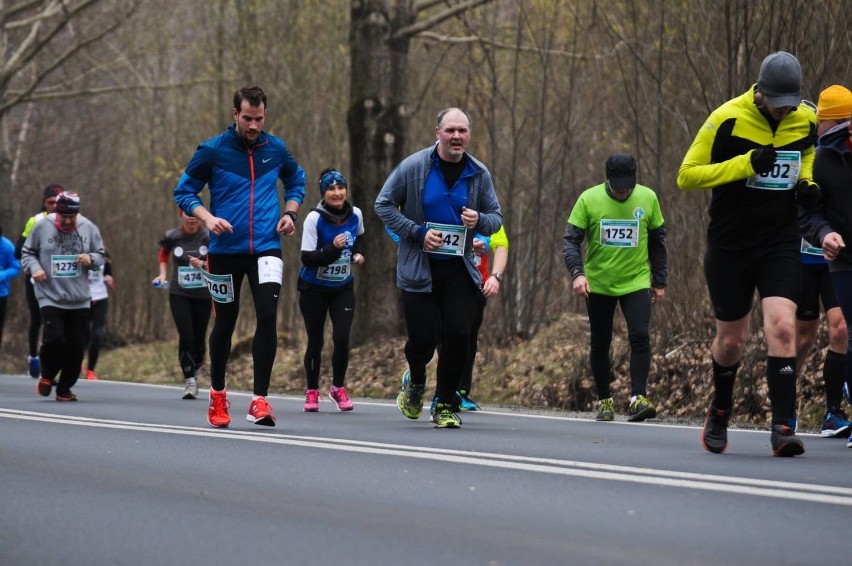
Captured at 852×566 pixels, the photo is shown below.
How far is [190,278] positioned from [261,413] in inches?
224

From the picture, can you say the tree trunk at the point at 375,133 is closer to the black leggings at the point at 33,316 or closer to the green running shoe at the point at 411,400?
the black leggings at the point at 33,316

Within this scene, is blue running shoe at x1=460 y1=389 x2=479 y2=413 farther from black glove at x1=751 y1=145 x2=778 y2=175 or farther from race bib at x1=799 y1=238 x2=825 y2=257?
black glove at x1=751 y1=145 x2=778 y2=175

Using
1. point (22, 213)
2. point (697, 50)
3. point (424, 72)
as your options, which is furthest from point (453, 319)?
point (22, 213)

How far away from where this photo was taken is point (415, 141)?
25.3m

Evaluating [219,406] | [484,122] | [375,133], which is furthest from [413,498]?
[484,122]

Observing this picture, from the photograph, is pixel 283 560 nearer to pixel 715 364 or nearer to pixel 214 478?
pixel 214 478

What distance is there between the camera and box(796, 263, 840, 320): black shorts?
427 inches

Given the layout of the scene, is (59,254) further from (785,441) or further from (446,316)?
(785,441)

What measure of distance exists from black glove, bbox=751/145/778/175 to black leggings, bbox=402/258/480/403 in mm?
2635

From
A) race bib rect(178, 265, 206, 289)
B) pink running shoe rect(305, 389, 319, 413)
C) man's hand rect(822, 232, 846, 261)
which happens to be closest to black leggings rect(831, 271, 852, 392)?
man's hand rect(822, 232, 846, 261)

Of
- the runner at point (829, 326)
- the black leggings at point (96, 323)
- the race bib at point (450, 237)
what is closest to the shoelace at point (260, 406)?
the race bib at point (450, 237)

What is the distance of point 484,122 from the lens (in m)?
21.5

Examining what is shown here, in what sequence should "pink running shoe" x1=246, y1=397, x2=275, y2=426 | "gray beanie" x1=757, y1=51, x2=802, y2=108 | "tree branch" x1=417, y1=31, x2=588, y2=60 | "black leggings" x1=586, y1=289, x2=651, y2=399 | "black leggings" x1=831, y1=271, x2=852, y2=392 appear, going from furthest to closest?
"tree branch" x1=417, y1=31, x2=588, y2=60
"black leggings" x1=586, y1=289, x2=651, y2=399
"pink running shoe" x1=246, y1=397, x2=275, y2=426
"black leggings" x1=831, y1=271, x2=852, y2=392
"gray beanie" x1=757, y1=51, x2=802, y2=108

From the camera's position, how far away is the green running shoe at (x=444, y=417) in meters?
10.8
